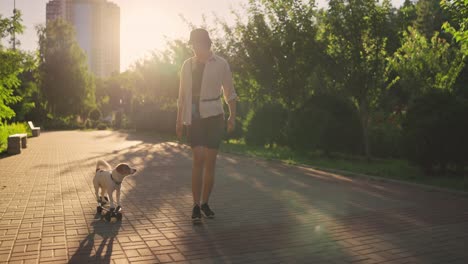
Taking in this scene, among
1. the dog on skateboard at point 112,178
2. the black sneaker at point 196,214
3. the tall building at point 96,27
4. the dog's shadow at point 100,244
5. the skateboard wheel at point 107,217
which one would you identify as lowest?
the dog's shadow at point 100,244

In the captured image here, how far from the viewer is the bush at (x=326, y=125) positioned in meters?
13.9

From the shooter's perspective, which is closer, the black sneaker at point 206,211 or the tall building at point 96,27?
the black sneaker at point 206,211

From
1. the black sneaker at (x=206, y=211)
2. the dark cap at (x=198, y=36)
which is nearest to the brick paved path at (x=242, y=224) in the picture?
the black sneaker at (x=206, y=211)

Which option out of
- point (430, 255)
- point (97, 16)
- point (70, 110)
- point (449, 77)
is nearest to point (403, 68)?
point (449, 77)

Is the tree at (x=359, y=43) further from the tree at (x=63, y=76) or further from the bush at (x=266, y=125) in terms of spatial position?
the tree at (x=63, y=76)

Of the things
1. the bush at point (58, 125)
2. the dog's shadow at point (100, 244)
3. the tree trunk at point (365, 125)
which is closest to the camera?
the dog's shadow at point (100, 244)

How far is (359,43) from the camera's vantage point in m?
12.9

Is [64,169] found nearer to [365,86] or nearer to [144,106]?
[365,86]

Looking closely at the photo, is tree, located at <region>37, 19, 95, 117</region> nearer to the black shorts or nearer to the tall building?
the black shorts

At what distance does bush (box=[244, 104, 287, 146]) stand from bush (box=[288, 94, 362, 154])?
4131mm

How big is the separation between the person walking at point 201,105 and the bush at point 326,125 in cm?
856

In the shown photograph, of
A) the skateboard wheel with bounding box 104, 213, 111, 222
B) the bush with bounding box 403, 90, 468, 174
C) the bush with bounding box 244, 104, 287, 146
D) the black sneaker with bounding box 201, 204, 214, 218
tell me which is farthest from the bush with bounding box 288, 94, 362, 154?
the skateboard wheel with bounding box 104, 213, 111, 222

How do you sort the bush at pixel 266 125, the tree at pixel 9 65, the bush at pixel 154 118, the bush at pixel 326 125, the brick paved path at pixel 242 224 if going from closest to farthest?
the brick paved path at pixel 242 224, the bush at pixel 326 125, the tree at pixel 9 65, the bush at pixel 266 125, the bush at pixel 154 118

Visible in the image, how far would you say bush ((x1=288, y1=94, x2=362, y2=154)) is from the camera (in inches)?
546
